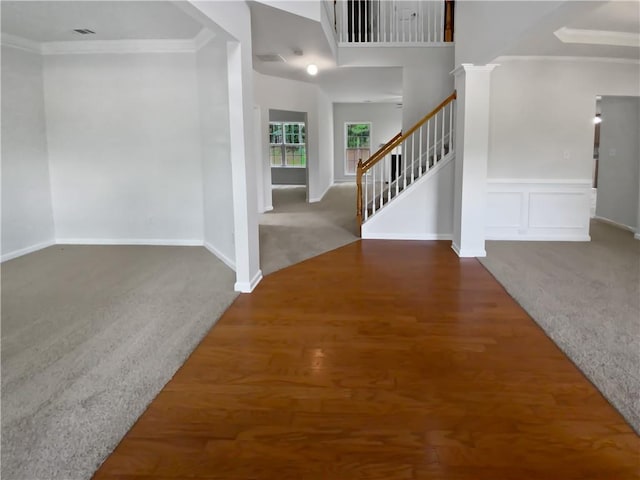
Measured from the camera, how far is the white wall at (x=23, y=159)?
5867 mm

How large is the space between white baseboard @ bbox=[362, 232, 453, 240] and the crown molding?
3.38m

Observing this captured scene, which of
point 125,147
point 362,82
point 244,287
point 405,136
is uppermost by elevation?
point 362,82

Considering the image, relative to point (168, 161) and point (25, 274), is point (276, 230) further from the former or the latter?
point (25, 274)

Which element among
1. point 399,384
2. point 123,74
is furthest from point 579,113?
point 123,74

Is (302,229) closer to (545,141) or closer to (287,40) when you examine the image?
(287,40)

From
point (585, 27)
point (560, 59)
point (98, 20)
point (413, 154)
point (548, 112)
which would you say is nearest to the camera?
point (98, 20)

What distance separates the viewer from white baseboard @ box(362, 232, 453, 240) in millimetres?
6957

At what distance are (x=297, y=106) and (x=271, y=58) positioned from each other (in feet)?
9.47

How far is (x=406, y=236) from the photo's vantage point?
23.0ft

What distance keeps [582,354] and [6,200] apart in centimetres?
623

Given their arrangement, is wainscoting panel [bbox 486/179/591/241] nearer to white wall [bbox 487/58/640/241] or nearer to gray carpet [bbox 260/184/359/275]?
white wall [bbox 487/58/640/241]

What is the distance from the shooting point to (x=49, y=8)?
15.4 ft

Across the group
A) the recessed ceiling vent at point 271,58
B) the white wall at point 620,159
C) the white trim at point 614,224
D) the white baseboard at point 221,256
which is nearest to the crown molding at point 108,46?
the recessed ceiling vent at point 271,58

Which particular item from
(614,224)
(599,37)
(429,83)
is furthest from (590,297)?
(429,83)
